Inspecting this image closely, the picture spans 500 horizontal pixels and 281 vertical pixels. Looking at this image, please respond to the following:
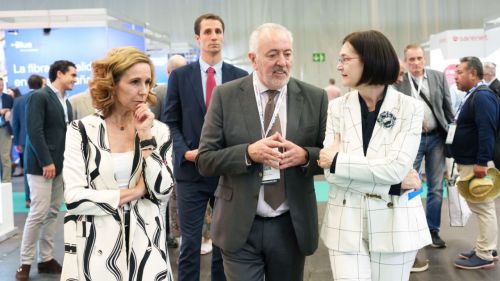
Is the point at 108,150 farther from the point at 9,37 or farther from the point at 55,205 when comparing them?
the point at 9,37

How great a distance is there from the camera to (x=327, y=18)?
14.1 metres

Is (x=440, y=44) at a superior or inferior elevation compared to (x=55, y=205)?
superior

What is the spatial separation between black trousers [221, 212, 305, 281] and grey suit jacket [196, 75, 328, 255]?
0.05 meters

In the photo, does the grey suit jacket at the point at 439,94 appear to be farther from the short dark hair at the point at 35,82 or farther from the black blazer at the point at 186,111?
the short dark hair at the point at 35,82

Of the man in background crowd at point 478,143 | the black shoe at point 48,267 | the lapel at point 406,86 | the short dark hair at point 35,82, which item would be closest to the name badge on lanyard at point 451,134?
the man in background crowd at point 478,143

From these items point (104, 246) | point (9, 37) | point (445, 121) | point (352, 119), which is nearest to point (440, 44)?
point (445, 121)

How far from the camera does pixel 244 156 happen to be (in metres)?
2.21

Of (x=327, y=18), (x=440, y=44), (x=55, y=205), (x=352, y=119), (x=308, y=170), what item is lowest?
(x=55, y=205)

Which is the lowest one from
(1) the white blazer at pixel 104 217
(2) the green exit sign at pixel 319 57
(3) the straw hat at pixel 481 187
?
(3) the straw hat at pixel 481 187

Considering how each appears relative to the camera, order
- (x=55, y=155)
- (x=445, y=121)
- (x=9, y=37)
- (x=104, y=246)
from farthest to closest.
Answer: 1. (x=9, y=37)
2. (x=445, y=121)
3. (x=55, y=155)
4. (x=104, y=246)

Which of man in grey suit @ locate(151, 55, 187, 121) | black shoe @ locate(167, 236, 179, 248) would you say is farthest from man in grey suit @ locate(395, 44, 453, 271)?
black shoe @ locate(167, 236, 179, 248)

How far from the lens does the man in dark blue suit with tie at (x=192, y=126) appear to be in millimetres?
3252

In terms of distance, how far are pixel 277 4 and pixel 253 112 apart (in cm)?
1223

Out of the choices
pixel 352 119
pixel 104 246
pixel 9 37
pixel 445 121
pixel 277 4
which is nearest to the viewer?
pixel 104 246
